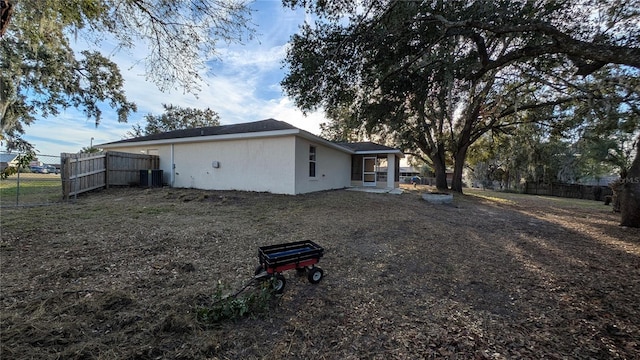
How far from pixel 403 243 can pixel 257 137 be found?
760 centimetres

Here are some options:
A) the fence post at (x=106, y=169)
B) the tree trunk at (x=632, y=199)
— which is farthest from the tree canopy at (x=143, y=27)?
the tree trunk at (x=632, y=199)

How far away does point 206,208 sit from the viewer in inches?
296

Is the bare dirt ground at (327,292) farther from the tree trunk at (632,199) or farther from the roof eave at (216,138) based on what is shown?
the roof eave at (216,138)

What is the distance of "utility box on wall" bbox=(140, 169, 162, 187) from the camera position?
39.9 ft

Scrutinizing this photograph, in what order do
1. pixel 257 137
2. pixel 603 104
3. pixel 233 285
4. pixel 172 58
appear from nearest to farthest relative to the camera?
pixel 233 285 < pixel 172 58 < pixel 603 104 < pixel 257 137

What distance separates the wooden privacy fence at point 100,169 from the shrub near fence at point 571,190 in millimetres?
31093

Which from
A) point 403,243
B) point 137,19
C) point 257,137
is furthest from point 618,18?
point 257,137

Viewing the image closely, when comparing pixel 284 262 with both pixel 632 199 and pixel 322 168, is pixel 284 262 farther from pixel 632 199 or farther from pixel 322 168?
pixel 322 168

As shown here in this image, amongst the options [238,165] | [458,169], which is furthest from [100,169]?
[458,169]

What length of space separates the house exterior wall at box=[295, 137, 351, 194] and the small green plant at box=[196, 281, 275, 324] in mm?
7474

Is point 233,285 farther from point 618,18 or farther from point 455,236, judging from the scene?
point 618,18

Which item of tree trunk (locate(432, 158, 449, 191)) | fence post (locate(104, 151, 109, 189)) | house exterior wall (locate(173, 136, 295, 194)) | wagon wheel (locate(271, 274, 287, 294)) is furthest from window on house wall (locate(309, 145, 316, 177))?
tree trunk (locate(432, 158, 449, 191))

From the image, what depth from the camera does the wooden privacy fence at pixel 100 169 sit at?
28.6ft

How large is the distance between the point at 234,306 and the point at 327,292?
→ 1.03 meters
